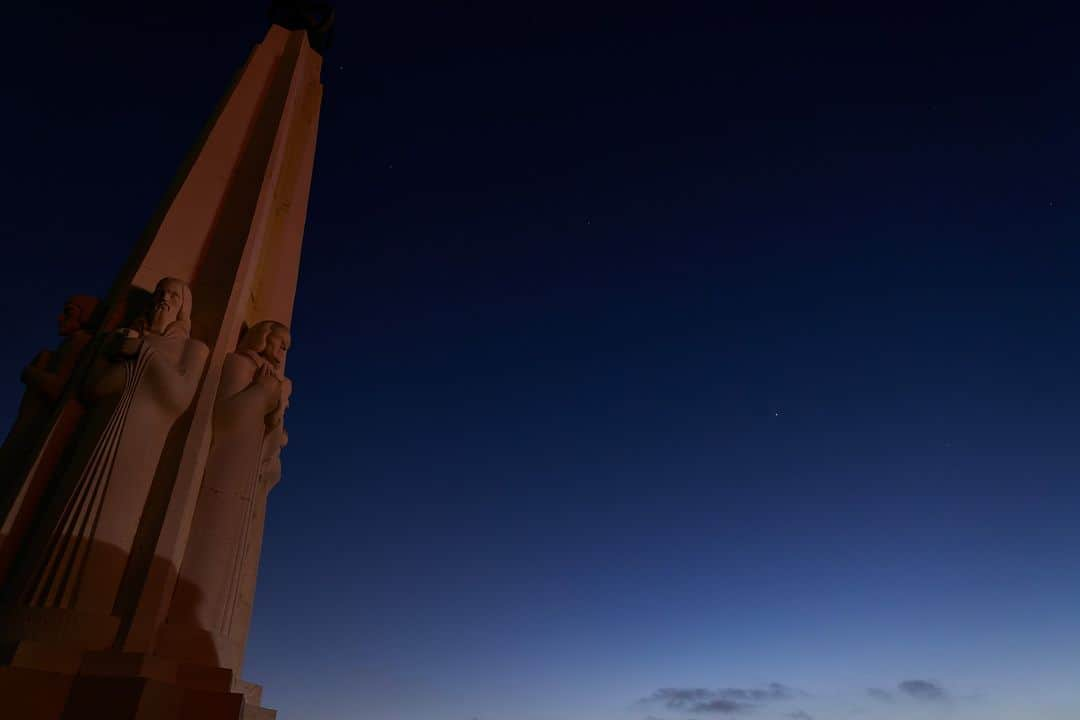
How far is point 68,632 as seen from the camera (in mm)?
4613

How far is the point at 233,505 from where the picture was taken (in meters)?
5.86

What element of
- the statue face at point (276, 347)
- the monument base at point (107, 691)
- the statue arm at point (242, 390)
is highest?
the statue face at point (276, 347)

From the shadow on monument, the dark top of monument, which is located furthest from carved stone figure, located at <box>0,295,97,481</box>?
the dark top of monument

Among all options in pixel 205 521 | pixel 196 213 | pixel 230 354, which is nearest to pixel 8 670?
pixel 205 521

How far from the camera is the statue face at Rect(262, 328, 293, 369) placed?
272 inches

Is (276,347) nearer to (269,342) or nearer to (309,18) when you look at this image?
(269,342)

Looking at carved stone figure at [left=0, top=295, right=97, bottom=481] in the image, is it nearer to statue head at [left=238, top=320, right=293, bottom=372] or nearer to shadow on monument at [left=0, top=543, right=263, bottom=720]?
statue head at [left=238, top=320, right=293, bottom=372]


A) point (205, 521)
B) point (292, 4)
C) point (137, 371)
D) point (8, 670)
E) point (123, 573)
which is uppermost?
point (292, 4)

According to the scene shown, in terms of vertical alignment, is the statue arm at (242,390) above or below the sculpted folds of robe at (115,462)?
above

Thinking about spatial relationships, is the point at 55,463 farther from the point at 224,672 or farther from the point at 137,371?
the point at 224,672

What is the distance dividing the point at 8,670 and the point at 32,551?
3.50ft

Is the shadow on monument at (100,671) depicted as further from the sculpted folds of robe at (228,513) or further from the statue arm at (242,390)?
the statue arm at (242,390)

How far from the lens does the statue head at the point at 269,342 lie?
6.88m

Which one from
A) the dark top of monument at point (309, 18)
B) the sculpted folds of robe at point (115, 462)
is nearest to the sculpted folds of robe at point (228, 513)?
the sculpted folds of robe at point (115, 462)
